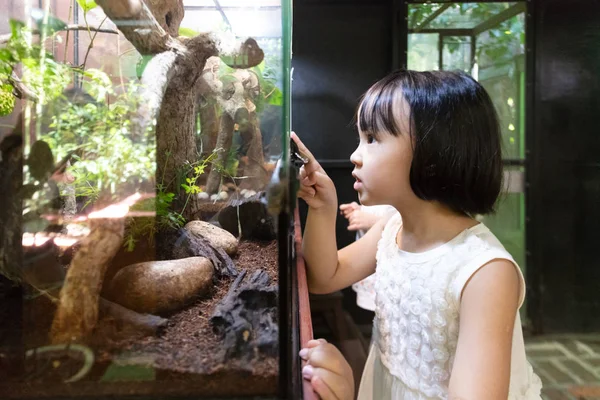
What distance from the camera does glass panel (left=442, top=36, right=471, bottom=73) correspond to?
83.8 inches

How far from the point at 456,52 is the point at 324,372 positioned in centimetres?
199

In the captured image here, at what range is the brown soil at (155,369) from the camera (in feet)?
1.37

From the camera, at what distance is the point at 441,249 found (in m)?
0.76

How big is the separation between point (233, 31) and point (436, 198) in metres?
0.43

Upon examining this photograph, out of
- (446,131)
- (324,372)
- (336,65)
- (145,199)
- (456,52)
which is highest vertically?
(456,52)

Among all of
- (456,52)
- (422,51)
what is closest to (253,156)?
(422,51)

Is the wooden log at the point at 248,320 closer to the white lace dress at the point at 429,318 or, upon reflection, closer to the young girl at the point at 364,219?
the white lace dress at the point at 429,318

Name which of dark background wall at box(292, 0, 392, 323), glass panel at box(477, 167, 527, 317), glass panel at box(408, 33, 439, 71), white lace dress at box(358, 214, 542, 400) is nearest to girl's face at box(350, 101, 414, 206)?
white lace dress at box(358, 214, 542, 400)

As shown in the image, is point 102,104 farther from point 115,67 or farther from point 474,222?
point 474,222

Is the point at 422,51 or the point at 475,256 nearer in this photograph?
the point at 475,256

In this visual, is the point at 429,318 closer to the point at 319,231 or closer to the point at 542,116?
the point at 319,231

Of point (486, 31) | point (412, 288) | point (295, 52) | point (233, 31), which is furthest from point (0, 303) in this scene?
point (486, 31)

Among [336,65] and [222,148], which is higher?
[336,65]

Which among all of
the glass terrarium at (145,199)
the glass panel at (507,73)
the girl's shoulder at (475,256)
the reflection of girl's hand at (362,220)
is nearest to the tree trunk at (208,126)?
the glass terrarium at (145,199)
